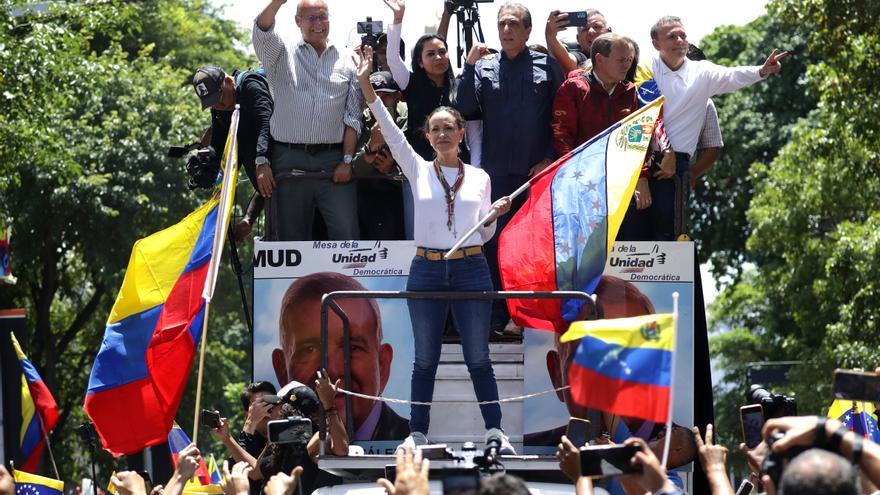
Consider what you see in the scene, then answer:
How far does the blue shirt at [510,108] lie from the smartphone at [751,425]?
10.1ft

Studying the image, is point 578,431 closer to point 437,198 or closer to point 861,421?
point 437,198

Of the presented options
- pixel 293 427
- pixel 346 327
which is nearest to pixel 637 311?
pixel 346 327

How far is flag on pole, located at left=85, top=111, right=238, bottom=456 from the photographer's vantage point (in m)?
10.4

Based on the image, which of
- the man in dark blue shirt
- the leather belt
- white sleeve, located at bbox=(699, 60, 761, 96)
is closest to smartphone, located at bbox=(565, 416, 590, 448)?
the man in dark blue shirt

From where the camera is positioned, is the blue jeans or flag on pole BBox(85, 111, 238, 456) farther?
flag on pole BBox(85, 111, 238, 456)

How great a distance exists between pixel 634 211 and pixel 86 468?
28.2 m

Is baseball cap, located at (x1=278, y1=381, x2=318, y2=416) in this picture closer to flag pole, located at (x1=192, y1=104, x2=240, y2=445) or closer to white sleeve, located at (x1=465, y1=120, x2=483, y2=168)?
flag pole, located at (x1=192, y1=104, x2=240, y2=445)

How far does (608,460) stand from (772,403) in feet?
8.78

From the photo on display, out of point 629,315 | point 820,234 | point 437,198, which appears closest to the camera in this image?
point 437,198

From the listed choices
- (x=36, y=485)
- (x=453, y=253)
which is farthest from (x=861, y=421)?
(x=36, y=485)

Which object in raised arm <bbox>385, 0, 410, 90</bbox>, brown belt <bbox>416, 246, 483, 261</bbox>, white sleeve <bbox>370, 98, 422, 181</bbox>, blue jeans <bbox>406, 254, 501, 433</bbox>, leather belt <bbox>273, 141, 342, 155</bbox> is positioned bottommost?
blue jeans <bbox>406, 254, 501, 433</bbox>

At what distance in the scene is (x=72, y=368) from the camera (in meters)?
33.6

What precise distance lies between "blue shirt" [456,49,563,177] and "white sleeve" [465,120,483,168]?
10 cm

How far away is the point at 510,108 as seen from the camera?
11016 millimetres
